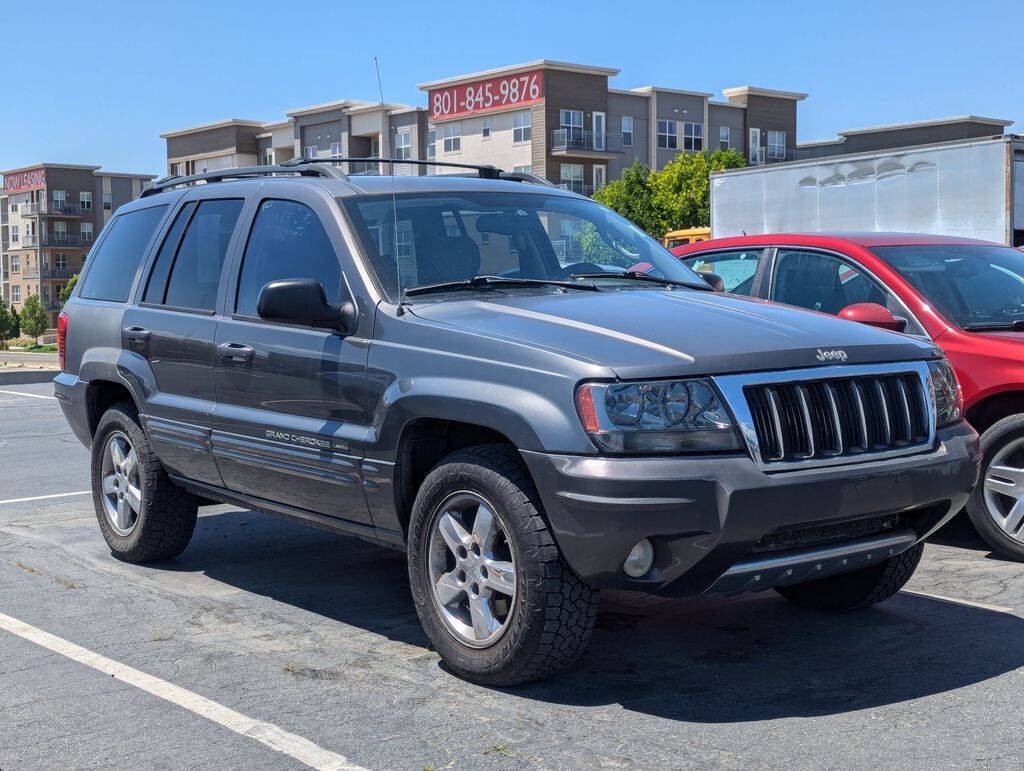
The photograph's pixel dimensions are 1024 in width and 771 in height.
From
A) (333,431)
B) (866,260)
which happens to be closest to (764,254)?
(866,260)

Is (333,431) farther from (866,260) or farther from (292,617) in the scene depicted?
(866,260)

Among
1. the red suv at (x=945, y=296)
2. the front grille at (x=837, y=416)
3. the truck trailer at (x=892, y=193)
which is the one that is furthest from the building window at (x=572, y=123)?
the front grille at (x=837, y=416)

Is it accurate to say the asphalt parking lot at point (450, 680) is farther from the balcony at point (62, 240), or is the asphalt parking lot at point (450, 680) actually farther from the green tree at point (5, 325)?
the balcony at point (62, 240)

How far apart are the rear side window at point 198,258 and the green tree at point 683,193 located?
61.6 metres

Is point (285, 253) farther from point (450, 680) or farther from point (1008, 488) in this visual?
point (1008, 488)

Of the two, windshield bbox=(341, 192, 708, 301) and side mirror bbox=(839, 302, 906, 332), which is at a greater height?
windshield bbox=(341, 192, 708, 301)

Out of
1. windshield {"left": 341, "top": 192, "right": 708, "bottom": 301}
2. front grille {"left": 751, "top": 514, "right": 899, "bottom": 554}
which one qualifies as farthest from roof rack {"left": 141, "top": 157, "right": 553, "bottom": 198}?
front grille {"left": 751, "top": 514, "right": 899, "bottom": 554}

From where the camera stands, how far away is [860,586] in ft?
18.2

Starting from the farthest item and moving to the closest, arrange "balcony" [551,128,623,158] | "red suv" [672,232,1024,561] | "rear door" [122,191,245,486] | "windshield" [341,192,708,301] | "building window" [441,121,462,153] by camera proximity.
→ "building window" [441,121,462,153]
"balcony" [551,128,623,158]
"red suv" [672,232,1024,561]
"rear door" [122,191,245,486]
"windshield" [341,192,708,301]

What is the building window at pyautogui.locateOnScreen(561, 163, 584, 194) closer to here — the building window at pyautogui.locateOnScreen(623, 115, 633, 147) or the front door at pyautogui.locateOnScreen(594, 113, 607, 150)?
the front door at pyautogui.locateOnScreen(594, 113, 607, 150)

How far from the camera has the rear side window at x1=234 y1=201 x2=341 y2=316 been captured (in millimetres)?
5523

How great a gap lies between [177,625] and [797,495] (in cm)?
284

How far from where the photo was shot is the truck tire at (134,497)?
6707 millimetres

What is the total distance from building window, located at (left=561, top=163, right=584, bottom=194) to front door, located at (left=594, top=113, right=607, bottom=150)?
1642 mm
